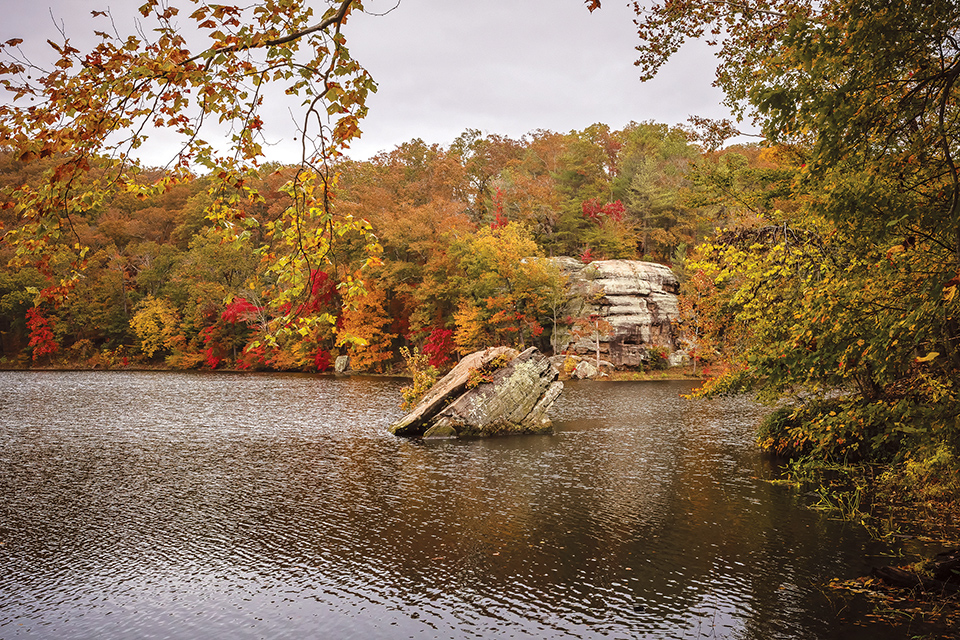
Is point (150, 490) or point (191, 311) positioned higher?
point (191, 311)

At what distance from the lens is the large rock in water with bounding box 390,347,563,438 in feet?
57.2

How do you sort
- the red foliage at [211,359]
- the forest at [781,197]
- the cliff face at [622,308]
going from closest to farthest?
the forest at [781,197], the cliff face at [622,308], the red foliage at [211,359]

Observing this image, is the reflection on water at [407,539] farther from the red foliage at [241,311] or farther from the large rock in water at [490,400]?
the red foliage at [241,311]

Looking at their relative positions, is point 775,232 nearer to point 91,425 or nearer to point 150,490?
point 150,490

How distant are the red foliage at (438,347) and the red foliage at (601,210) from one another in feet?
46.4

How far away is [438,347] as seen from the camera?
127ft

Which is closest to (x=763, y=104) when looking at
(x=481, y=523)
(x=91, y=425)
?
(x=481, y=523)

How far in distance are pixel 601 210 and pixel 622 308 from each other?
382 inches

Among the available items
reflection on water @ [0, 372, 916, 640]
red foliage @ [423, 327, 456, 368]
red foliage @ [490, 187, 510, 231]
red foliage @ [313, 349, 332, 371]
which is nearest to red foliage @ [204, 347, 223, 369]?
red foliage @ [313, 349, 332, 371]

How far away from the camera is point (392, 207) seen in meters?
43.9

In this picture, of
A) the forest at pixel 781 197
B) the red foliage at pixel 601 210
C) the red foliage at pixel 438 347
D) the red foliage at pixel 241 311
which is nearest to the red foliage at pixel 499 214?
the red foliage at pixel 601 210

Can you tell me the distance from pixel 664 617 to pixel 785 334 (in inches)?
271

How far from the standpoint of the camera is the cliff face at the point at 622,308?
38375 millimetres

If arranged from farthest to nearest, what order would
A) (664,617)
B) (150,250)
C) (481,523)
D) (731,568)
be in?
(150,250), (481,523), (731,568), (664,617)
